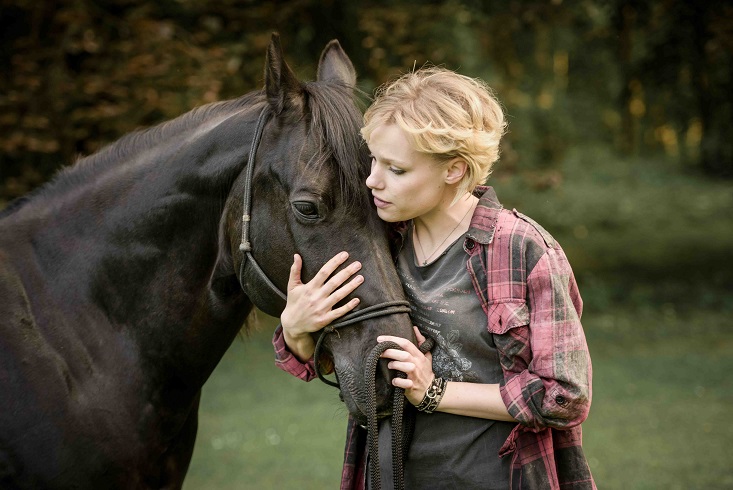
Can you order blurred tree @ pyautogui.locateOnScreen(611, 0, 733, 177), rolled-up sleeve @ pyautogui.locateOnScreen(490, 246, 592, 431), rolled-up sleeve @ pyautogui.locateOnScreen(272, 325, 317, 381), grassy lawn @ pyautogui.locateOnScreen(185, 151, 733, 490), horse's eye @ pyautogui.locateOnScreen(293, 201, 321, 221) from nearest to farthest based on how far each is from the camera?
1. rolled-up sleeve @ pyautogui.locateOnScreen(490, 246, 592, 431)
2. horse's eye @ pyautogui.locateOnScreen(293, 201, 321, 221)
3. rolled-up sleeve @ pyautogui.locateOnScreen(272, 325, 317, 381)
4. grassy lawn @ pyautogui.locateOnScreen(185, 151, 733, 490)
5. blurred tree @ pyautogui.locateOnScreen(611, 0, 733, 177)

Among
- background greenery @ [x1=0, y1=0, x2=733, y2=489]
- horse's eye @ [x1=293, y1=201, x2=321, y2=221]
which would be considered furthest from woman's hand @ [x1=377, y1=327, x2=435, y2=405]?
background greenery @ [x1=0, y1=0, x2=733, y2=489]

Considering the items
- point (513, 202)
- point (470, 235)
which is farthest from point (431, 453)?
point (513, 202)

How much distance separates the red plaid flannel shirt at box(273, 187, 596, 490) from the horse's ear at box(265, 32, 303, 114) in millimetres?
682

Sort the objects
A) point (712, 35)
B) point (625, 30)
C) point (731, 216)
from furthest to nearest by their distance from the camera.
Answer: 1. point (731, 216)
2. point (625, 30)
3. point (712, 35)

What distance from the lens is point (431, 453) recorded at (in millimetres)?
2170

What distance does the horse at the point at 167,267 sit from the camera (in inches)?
88.4

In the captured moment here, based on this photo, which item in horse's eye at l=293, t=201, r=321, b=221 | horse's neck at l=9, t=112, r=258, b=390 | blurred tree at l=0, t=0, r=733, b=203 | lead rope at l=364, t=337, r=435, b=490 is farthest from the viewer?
blurred tree at l=0, t=0, r=733, b=203

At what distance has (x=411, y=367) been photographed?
2.05m

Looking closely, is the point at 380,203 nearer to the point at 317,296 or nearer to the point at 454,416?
the point at 317,296

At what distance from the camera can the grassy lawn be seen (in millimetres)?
5859

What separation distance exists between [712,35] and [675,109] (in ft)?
9.85

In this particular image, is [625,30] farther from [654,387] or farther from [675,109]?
[654,387]

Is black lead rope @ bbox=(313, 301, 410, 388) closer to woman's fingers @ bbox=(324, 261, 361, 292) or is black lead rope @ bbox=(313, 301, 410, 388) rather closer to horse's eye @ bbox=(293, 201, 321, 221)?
woman's fingers @ bbox=(324, 261, 361, 292)

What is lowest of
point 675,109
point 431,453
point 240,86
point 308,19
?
point 675,109
